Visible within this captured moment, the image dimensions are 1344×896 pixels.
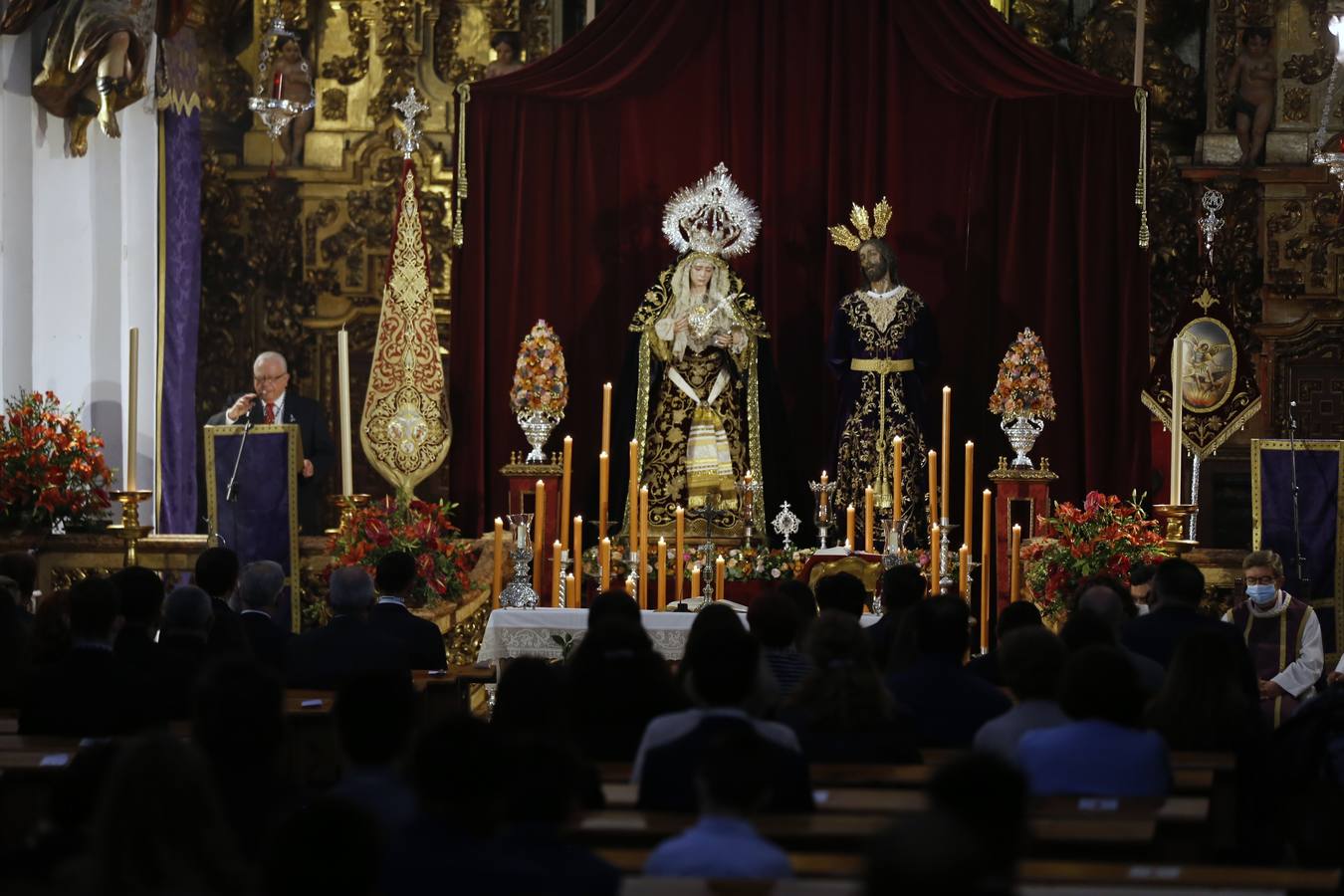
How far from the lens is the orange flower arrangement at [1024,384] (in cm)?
1208

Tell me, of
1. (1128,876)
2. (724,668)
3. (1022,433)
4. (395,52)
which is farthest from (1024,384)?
(1128,876)

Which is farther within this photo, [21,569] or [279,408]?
[279,408]

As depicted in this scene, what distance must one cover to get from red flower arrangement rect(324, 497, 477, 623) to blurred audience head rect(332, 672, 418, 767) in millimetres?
5904

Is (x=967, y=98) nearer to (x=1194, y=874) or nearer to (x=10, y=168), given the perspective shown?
(x=10, y=168)

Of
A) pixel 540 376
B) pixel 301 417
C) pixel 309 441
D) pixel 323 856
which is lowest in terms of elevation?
pixel 323 856

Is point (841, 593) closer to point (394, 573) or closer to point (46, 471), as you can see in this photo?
point (394, 573)

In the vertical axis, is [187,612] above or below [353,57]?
below

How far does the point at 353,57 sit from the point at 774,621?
8.80 m

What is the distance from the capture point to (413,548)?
1088 cm

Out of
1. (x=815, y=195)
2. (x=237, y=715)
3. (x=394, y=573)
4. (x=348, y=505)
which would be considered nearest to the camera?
(x=237, y=715)

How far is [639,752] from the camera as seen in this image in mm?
5656

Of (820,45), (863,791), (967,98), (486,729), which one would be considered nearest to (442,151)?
(820,45)

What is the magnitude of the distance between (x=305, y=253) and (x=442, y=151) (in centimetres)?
117

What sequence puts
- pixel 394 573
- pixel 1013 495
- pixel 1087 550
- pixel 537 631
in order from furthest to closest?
pixel 1013 495 < pixel 1087 550 < pixel 537 631 < pixel 394 573
